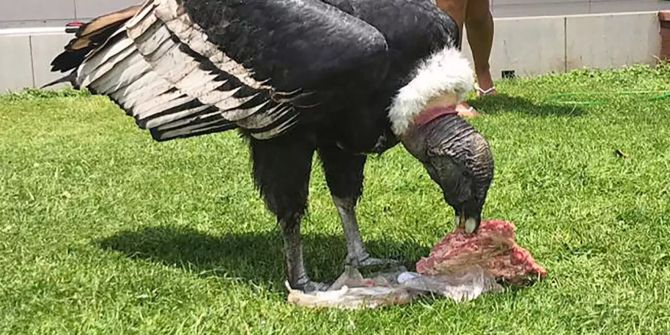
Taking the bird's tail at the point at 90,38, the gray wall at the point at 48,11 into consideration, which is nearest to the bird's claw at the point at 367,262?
the bird's tail at the point at 90,38

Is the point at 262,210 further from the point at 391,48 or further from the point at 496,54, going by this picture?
the point at 496,54

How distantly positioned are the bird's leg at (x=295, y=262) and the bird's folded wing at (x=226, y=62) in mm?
378

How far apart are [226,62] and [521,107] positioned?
14.9 feet

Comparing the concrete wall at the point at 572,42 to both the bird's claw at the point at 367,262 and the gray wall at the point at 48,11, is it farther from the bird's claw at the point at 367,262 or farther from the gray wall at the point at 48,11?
the bird's claw at the point at 367,262

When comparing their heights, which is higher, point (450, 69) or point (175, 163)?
point (450, 69)

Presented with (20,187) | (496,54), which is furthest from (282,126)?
(496,54)

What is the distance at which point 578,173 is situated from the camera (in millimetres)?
5145

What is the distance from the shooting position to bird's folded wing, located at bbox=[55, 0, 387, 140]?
10.1 feet

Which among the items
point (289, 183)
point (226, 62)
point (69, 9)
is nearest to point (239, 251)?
point (289, 183)

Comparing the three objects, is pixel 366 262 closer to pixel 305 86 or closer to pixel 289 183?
pixel 289 183

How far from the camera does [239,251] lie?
4059 mm

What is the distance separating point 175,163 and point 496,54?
5.19m

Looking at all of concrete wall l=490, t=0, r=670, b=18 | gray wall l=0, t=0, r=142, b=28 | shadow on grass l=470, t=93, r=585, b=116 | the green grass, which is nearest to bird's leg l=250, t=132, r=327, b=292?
the green grass

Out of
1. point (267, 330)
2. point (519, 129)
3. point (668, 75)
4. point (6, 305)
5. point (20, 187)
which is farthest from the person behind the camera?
point (668, 75)
